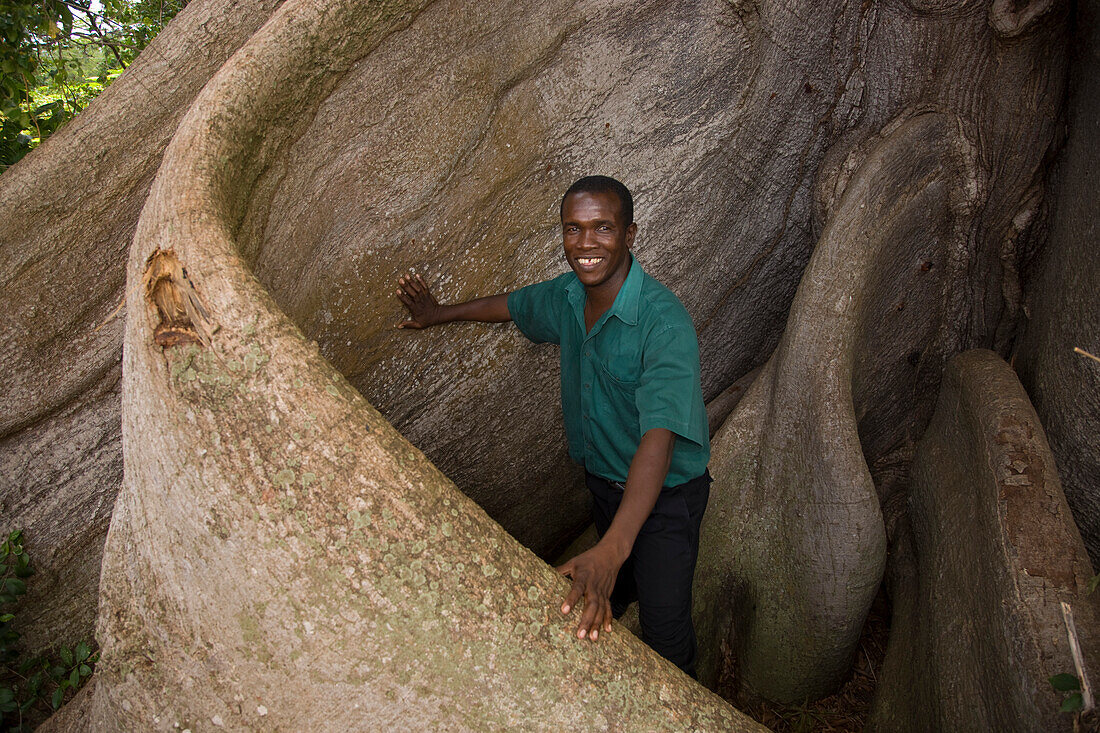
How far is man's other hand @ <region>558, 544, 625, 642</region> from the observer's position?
1679 mm

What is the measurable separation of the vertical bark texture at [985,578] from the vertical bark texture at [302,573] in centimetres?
84

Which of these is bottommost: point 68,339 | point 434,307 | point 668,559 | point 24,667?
point 668,559

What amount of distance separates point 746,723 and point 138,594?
1.35m

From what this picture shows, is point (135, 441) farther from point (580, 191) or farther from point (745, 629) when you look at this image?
point (745, 629)

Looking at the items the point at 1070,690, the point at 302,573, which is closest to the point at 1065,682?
the point at 1070,690

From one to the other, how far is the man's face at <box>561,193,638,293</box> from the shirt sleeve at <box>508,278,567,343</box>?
271 mm

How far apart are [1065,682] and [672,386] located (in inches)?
41.6

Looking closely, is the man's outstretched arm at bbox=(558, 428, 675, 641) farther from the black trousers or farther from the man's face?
the man's face

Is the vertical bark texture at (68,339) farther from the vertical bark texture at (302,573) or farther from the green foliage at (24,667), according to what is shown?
the vertical bark texture at (302,573)

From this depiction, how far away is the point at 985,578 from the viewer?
233 centimetres

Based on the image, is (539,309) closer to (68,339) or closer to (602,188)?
(602,188)

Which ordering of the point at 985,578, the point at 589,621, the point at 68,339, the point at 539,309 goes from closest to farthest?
the point at 589,621
the point at 985,578
the point at 68,339
the point at 539,309

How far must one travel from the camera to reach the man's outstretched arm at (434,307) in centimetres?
267

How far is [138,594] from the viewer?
1782 millimetres
